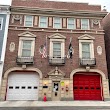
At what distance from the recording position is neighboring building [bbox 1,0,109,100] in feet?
56.5

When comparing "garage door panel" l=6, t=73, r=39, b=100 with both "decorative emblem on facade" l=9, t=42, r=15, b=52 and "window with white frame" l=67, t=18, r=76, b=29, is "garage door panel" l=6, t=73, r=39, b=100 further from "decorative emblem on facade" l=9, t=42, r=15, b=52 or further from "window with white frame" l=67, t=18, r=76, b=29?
"window with white frame" l=67, t=18, r=76, b=29

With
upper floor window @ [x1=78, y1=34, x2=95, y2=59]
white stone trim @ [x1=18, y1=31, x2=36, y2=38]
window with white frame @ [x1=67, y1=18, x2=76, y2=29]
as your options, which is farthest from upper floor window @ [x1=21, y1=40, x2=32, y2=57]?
upper floor window @ [x1=78, y1=34, x2=95, y2=59]

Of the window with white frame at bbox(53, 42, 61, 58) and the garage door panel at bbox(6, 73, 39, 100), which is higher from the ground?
the window with white frame at bbox(53, 42, 61, 58)

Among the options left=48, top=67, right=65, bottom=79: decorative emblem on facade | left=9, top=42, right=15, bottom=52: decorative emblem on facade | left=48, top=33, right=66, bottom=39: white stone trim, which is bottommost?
left=48, top=67, right=65, bottom=79: decorative emblem on facade

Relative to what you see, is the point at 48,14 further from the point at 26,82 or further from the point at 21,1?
the point at 26,82

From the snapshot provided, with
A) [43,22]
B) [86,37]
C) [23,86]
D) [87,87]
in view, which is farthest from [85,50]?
[23,86]

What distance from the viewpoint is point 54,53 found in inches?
720

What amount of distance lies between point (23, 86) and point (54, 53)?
5679mm

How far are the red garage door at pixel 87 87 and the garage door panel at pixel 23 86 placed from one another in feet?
16.3

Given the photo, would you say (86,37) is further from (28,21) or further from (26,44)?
(28,21)

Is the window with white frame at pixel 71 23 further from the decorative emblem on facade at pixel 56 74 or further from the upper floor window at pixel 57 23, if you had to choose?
the decorative emblem on facade at pixel 56 74

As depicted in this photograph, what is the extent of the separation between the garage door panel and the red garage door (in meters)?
4.98

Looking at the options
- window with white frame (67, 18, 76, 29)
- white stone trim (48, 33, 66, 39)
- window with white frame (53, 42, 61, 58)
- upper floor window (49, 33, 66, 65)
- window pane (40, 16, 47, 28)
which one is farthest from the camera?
window with white frame (67, 18, 76, 29)

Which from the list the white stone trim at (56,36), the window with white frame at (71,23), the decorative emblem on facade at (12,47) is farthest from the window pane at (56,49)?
the decorative emblem on facade at (12,47)
